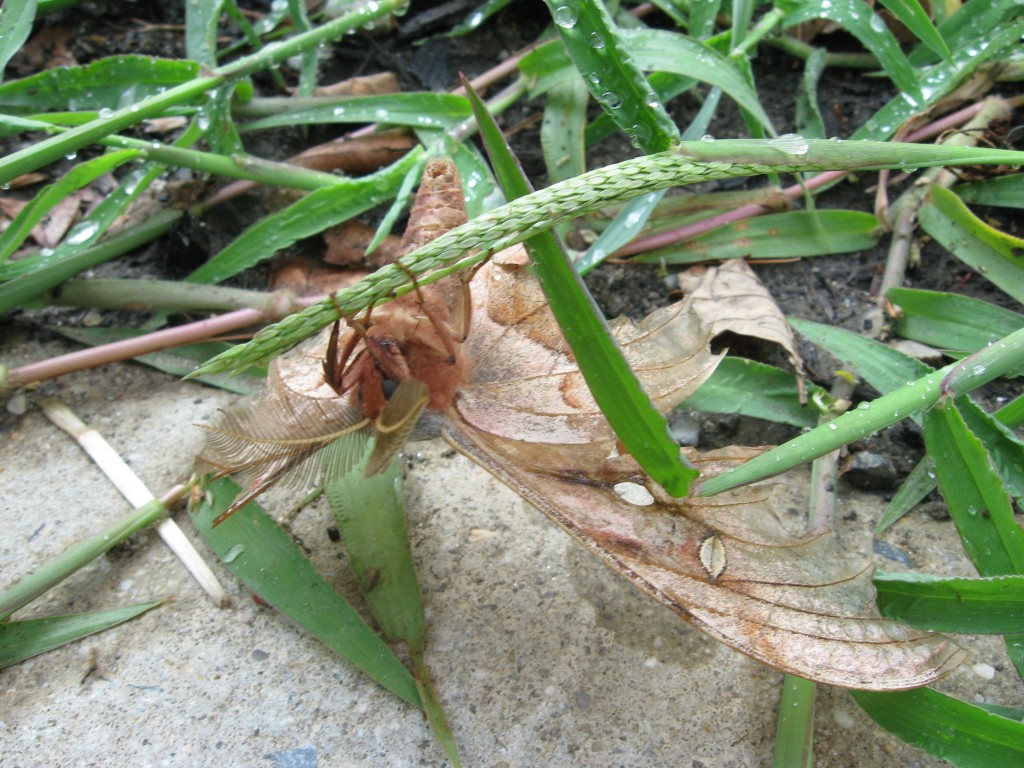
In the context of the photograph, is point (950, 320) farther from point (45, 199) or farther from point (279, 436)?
point (45, 199)

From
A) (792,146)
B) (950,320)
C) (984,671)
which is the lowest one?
(984,671)

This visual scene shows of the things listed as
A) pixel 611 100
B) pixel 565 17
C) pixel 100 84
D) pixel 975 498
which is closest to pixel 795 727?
pixel 975 498

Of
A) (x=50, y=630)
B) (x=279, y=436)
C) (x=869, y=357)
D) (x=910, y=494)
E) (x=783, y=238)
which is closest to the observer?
(x=279, y=436)

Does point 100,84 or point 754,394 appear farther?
point 100,84

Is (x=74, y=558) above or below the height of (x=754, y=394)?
above

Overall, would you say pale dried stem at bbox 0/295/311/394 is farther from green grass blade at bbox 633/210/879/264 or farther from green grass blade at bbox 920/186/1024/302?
green grass blade at bbox 920/186/1024/302

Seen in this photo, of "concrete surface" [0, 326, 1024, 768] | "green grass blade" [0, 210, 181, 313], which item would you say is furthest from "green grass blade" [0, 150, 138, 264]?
"concrete surface" [0, 326, 1024, 768]
